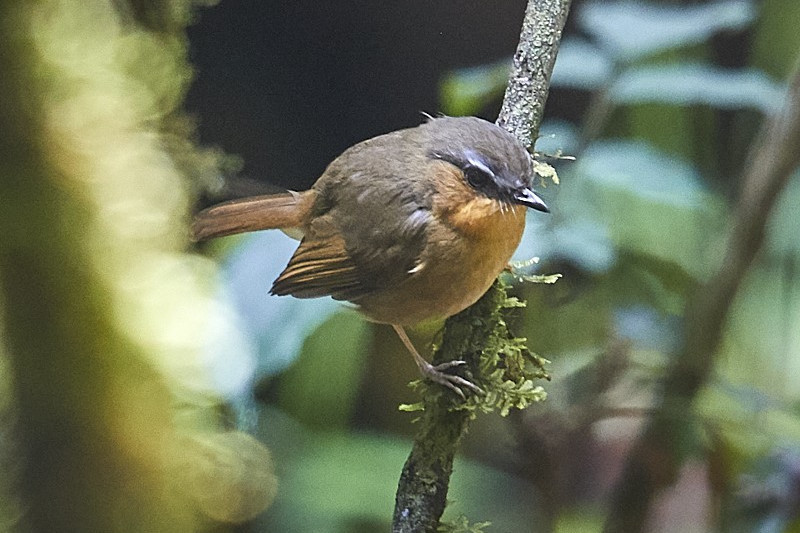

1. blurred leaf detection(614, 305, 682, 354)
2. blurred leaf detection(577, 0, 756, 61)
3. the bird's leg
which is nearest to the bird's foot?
the bird's leg

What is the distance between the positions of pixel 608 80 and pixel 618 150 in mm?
145

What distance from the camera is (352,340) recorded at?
144 cm

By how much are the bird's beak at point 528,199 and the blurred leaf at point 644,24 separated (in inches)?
29.9

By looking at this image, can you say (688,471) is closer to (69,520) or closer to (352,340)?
(352,340)

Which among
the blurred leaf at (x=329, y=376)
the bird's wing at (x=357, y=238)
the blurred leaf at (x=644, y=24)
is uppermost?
the blurred leaf at (x=644, y=24)

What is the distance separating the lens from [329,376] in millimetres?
1427

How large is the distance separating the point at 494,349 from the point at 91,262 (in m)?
0.48

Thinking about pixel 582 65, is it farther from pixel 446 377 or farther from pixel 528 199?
pixel 446 377

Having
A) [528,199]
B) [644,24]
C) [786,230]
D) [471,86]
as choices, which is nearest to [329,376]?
[471,86]

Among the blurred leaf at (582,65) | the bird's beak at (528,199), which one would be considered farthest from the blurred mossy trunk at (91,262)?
the blurred leaf at (582,65)

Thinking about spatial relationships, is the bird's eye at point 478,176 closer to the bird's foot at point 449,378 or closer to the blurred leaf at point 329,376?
the bird's foot at point 449,378

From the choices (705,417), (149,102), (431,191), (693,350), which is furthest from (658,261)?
(149,102)

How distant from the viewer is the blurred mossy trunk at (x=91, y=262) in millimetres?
835

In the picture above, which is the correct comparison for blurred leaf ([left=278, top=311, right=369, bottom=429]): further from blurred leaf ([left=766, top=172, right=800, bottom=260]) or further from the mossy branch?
blurred leaf ([left=766, top=172, right=800, bottom=260])
